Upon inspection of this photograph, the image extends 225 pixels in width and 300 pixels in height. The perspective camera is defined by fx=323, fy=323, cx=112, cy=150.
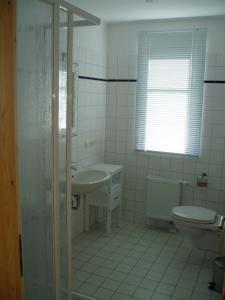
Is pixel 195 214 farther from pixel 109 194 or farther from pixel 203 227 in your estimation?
pixel 109 194

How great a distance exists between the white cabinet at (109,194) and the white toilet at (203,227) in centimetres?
78

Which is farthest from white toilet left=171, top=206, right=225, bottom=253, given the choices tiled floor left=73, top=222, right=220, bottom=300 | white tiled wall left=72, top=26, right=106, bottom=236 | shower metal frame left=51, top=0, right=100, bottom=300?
shower metal frame left=51, top=0, right=100, bottom=300

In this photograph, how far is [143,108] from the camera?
153 inches

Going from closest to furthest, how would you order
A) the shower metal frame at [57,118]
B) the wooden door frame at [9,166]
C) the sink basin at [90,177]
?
the wooden door frame at [9,166] → the shower metal frame at [57,118] → the sink basin at [90,177]

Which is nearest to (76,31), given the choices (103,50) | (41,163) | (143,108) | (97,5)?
(97,5)

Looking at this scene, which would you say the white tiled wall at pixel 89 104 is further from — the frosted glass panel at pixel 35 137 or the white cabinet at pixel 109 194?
the frosted glass panel at pixel 35 137

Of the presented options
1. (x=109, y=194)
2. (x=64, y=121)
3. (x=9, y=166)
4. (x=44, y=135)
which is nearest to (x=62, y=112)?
(x=64, y=121)

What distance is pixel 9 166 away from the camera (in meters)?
1.23

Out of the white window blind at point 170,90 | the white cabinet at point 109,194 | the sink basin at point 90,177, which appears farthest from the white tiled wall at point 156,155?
the sink basin at point 90,177

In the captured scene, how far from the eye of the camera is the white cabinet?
3.60 metres

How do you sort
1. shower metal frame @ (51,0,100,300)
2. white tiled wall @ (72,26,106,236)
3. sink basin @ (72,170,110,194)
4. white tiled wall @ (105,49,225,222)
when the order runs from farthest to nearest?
white tiled wall @ (105,49,225,222) → white tiled wall @ (72,26,106,236) → sink basin @ (72,170,110,194) → shower metal frame @ (51,0,100,300)

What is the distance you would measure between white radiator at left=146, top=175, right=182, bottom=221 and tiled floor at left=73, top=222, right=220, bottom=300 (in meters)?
0.23

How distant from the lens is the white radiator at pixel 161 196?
377 cm

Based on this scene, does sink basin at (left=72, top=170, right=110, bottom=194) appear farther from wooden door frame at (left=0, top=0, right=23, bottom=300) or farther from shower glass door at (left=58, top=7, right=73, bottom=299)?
wooden door frame at (left=0, top=0, right=23, bottom=300)
